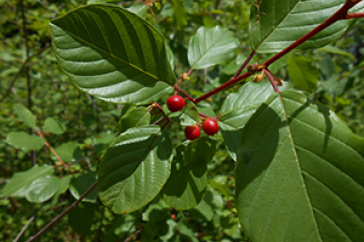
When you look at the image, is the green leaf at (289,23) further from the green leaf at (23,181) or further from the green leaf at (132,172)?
the green leaf at (23,181)

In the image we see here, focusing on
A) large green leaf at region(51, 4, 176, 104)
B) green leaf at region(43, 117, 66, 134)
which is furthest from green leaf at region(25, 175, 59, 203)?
large green leaf at region(51, 4, 176, 104)

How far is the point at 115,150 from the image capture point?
2.07ft

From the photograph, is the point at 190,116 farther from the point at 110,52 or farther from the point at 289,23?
the point at 289,23

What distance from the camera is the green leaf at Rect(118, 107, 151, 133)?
709mm

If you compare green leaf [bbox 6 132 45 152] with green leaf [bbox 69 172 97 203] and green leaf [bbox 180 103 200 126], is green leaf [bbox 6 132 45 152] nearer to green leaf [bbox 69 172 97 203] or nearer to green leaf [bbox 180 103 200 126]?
green leaf [bbox 69 172 97 203]

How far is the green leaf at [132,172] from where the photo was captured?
611 millimetres

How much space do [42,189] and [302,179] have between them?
55.9 inches

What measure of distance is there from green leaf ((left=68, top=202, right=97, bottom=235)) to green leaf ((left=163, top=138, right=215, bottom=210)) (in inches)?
36.7

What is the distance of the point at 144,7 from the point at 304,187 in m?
1.22

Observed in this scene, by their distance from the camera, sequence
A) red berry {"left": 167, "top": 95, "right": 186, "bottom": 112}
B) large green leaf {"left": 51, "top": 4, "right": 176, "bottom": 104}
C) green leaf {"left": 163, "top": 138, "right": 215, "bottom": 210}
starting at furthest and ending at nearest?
green leaf {"left": 163, "top": 138, "right": 215, "bottom": 210} < red berry {"left": 167, "top": 95, "right": 186, "bottom": 112} < large green leaf {"left": 51, "top": 4, "right": 176, "bottom": 104}

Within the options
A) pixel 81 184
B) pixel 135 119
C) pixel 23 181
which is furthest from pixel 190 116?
pixel 23 181

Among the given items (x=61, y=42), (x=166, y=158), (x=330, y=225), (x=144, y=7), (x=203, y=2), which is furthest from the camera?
(x=203, y=2)

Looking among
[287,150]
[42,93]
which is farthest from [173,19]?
[42,93]

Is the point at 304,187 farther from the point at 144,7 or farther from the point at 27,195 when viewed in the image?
the point at 27,195
